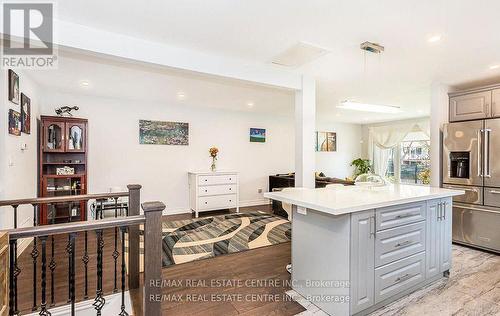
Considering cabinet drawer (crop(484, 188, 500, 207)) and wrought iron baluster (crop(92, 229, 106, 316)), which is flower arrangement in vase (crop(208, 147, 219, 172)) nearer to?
wrought iron baluster (crop(92, 229, 106, 316))

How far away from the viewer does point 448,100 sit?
13.1 feet

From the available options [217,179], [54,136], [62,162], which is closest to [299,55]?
[217,179]

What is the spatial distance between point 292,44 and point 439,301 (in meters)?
2.83

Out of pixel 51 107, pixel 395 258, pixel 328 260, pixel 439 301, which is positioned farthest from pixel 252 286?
pixel 51 107

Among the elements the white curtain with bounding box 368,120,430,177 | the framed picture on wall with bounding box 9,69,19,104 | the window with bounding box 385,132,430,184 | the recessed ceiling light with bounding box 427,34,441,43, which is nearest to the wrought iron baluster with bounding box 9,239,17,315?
Result: the framed picture on wall with bounding box 9,69,19,104

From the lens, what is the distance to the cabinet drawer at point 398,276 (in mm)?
A: 2123

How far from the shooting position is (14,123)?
306cm

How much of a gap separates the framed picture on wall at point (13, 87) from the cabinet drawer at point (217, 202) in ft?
11.2

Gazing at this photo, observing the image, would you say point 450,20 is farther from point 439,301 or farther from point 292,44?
point 439,301

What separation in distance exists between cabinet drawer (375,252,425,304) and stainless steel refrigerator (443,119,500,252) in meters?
1.78

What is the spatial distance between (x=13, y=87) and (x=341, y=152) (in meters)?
8.47

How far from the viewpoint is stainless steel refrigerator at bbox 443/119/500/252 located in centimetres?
335

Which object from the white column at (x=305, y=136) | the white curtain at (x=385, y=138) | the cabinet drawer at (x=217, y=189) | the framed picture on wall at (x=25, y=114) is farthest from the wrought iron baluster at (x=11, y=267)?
the white curtain at (x=385, y=138)

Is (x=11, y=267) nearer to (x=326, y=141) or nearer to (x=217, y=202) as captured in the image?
(x=217, y=202)
